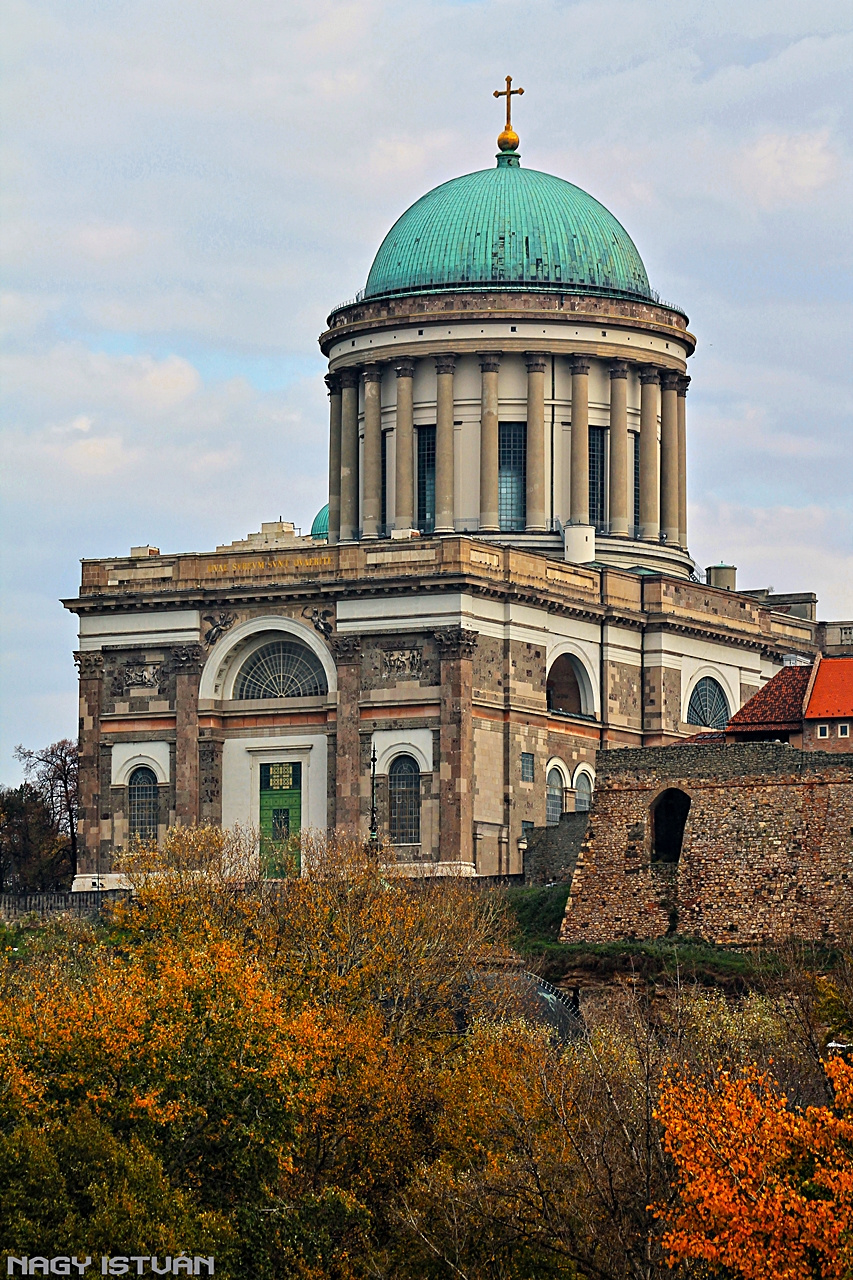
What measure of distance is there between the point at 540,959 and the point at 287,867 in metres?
8.69

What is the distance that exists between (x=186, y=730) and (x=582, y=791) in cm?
1351

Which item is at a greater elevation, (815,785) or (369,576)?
(369,576)

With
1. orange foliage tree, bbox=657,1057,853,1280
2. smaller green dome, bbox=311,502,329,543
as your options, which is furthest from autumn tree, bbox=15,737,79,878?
orange foliage tree, bbox=657,1057,853,1280

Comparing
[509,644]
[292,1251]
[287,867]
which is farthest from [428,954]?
[509,644]

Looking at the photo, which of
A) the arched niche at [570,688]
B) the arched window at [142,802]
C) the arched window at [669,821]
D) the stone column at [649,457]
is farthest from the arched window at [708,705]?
the arched window at [669,821]

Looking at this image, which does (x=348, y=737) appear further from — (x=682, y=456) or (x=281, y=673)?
(x=682, y=456)

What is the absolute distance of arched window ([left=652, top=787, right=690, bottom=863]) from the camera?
9262 cm

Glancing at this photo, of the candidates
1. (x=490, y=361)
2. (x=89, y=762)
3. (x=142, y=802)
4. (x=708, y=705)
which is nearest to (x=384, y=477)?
(x=490, y=361)

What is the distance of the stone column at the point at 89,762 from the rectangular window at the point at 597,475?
766 inches

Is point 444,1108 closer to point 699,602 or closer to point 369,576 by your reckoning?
point 369,576

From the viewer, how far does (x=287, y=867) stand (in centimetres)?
9300

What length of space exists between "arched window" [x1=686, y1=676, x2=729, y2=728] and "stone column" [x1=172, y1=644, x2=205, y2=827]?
59.0 ft

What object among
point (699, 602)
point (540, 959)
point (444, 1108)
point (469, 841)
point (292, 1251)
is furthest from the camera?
point (699, 602)

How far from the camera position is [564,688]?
116 m
